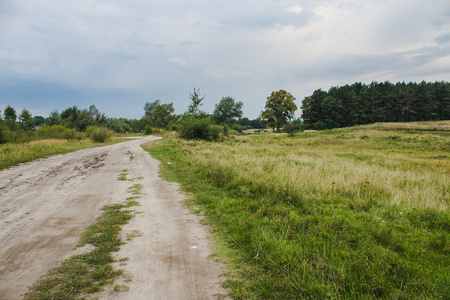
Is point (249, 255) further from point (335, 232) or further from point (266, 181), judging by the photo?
point (266, 181)

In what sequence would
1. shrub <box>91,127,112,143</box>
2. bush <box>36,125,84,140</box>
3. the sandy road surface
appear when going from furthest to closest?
shrub <box>91,127,112,143</box> → bush <box>36,125,84,140</box> → the sandy road surface

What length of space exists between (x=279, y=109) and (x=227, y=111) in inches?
683

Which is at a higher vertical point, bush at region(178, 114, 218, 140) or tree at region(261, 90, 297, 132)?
tree at region(261, 90, 297, 132)

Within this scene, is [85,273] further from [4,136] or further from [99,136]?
[99,136]

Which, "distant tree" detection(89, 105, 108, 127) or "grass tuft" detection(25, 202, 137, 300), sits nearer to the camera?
"grass tuft" detection(25, 202, 137, 300)

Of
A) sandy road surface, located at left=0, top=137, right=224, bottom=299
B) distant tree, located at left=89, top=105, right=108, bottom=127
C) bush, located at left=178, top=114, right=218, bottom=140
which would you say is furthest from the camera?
distant tree, located at left=89, top=105, right=108, bottom=127

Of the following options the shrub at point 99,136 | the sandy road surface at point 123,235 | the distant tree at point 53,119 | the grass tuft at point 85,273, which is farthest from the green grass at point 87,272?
the distant tree at point 53,119

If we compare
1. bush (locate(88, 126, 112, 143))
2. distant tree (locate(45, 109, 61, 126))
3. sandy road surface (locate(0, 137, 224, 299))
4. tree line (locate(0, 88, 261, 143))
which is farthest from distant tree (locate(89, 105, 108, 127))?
sandy road surface (locate(0, 137, 224, 299))

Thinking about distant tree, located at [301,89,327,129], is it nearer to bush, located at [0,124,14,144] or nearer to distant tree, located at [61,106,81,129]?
distant tree, located at [61,106,81,129]

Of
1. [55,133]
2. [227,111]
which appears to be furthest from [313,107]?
[55,133]

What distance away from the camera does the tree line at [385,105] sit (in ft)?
258

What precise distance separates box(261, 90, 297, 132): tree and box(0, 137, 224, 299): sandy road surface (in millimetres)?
71859

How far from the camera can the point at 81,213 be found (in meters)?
5.85

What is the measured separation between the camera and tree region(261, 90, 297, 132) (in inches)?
2978
